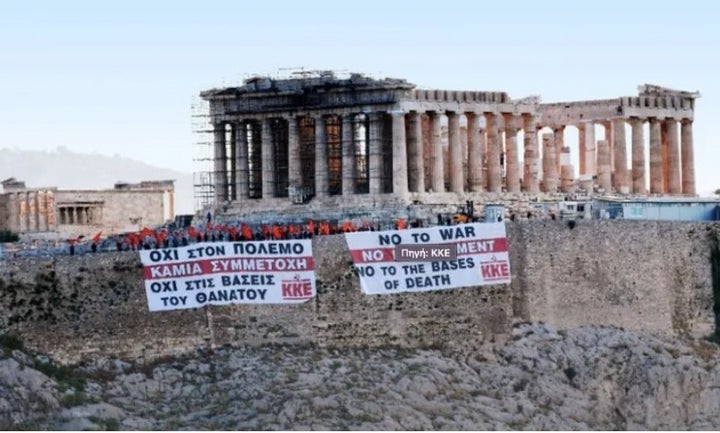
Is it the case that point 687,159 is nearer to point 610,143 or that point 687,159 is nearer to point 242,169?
point 610,143

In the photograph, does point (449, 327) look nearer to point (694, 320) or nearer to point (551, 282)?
point (551, 282)

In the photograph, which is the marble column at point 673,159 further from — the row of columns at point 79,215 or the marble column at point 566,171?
the row of columns at point 79,215

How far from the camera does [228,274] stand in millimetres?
85000

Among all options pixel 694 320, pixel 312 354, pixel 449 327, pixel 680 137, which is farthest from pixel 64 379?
pixel 680 137

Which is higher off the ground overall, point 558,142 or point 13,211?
point 558,142

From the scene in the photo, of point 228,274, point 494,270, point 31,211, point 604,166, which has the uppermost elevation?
point 604,166

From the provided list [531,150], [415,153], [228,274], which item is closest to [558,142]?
[531,150]

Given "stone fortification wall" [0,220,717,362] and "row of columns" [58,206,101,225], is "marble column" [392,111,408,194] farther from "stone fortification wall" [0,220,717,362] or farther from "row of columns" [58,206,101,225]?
"row of columns" [58,206,101,225]

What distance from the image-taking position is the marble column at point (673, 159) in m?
113

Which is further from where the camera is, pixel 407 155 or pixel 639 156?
pixel 639 156

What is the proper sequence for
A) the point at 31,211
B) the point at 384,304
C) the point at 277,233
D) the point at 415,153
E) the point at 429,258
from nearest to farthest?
1. the point at 384,304
2. the point at 429,258
3. the point at 277,233
4. the point at 415,153
5. the point at 31,211

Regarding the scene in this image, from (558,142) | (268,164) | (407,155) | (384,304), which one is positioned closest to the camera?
(384,304)

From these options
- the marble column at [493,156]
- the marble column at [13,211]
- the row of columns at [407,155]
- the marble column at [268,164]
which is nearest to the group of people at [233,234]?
the row of columns at [407,155]

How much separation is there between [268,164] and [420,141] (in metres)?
7.59
